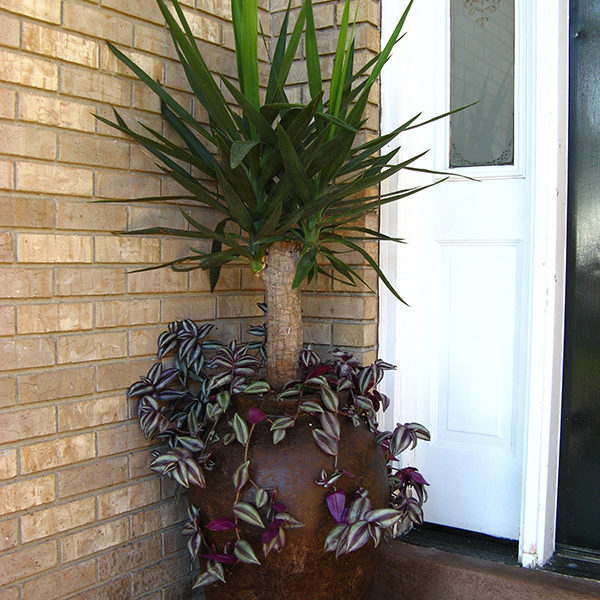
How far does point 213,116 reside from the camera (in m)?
1.88

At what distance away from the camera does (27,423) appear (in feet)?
5.95

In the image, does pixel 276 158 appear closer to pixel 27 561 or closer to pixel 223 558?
pixel 223 558

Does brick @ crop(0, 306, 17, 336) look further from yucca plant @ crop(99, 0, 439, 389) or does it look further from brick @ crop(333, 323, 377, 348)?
brick @ crop(333, 323, 377, 348)

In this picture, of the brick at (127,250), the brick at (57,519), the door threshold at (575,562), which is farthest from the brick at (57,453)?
the door threshold at (575,562)

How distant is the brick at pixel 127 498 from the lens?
200cm

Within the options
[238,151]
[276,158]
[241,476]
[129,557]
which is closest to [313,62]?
[276,158]

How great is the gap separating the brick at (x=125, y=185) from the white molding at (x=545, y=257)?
114 cm

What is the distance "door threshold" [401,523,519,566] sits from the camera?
2266mm

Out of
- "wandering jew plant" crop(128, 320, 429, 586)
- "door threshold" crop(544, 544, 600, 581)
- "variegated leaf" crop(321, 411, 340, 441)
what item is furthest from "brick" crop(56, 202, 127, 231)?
"door threshold" crop(544, 544, 600, 581)

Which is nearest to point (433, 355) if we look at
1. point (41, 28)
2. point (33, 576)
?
point (33, 576)

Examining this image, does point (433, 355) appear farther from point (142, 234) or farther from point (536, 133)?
point (142, 234)

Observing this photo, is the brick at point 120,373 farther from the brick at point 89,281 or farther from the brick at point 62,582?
the brick at point 62,582

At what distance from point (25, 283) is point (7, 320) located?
4.0 inches

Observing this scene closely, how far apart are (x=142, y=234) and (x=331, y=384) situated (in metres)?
0.68
